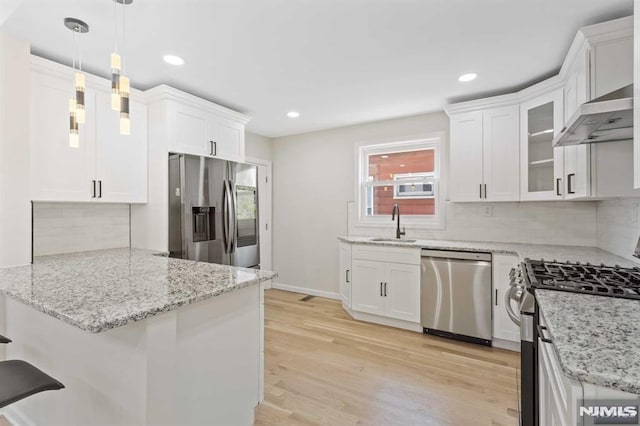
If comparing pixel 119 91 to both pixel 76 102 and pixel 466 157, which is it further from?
pixel 466 157

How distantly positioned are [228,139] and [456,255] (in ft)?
9.06

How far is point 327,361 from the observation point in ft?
8.59

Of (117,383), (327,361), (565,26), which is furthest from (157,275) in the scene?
(565,26)

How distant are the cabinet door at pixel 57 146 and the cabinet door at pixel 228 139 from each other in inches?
44.1

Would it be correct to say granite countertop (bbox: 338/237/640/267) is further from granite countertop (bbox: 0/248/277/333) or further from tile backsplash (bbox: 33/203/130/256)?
tile backsplash (bbox: 33/203/130/256)

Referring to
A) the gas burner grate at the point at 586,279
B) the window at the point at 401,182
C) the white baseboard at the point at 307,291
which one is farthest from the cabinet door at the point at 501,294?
the white baseboard at the point at 307,291

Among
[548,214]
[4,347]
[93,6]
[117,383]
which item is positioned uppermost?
[93,6]

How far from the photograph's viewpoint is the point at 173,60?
8.09 ft

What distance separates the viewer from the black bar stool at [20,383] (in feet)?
3.76

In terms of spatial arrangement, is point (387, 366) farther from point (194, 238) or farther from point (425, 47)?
point (425, 47)

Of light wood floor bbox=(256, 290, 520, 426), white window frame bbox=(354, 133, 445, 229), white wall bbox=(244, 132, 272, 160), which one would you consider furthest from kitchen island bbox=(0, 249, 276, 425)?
white wall bbox=(244, 132, 272, 160)

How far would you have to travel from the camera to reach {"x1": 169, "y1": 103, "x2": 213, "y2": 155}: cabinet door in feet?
9.73

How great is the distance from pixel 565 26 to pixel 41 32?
137 inches

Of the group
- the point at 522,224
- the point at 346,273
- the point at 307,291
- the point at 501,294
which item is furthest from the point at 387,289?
the point at 307,291
